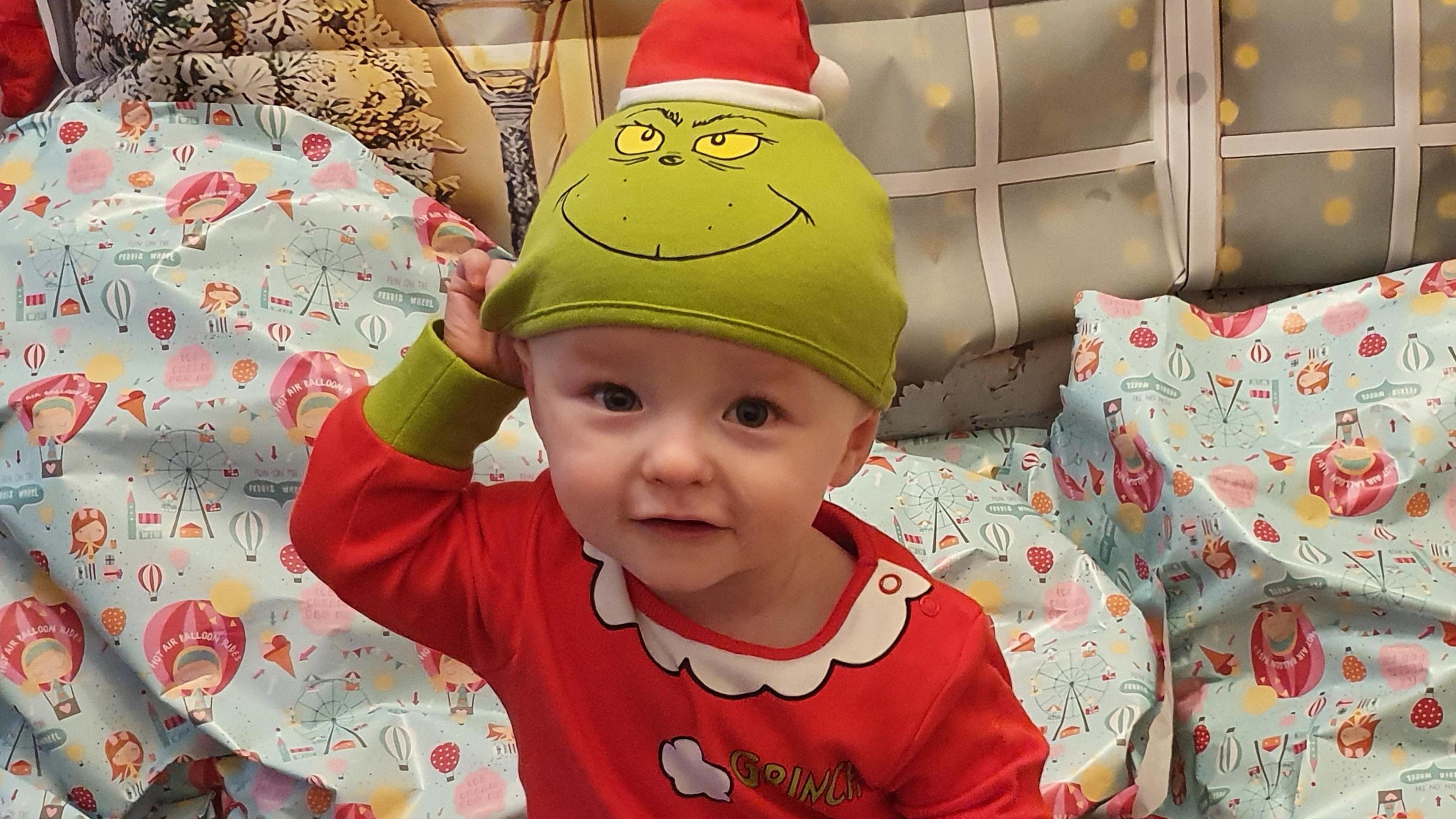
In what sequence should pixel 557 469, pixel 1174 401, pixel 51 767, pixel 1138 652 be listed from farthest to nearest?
pixel 1174 401 → pixel 1138 652 → pixel 51 767 → pixel 557 469

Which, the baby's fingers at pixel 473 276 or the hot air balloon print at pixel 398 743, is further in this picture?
the hot air balloon print at pixel 398 743

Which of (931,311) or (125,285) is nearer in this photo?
(125,285)

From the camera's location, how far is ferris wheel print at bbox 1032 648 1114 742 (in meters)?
1.03

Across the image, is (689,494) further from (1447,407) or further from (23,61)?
(23,61)

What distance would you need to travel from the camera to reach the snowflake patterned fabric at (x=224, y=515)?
94 centimetres

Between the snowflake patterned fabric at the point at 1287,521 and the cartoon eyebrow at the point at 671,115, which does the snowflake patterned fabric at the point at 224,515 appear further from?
the cartoon eyebrow at the point at 671,115

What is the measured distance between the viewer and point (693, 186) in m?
0.56

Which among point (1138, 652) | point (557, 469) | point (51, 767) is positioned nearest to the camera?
point (557, 469)

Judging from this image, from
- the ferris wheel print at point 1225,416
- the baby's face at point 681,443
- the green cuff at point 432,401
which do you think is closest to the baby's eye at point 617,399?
the baby's face at point 681,443

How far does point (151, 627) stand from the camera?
37.2 inches

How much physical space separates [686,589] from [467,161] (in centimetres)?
72

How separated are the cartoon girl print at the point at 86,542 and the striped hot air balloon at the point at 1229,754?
0.97m

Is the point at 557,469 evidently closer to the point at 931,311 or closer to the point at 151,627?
the point at 151,627

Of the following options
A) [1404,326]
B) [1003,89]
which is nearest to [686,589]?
[1003,89]
